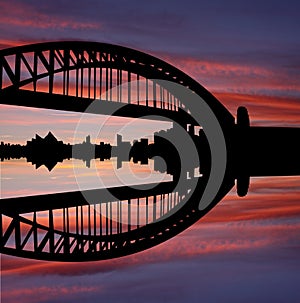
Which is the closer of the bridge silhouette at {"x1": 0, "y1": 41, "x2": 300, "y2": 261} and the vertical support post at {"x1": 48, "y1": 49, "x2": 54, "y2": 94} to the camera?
the bridge silhouette at {"x1": 0, "y1": 41, "x2": 300, "y2": 261}

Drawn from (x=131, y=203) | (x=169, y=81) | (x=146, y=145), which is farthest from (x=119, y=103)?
(x=131, y=203)

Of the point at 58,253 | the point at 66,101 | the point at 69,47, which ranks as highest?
the point at 69,47

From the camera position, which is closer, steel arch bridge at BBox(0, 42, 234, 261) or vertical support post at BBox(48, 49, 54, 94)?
steel arch bridge at BBox(0, 42, 234, 261)

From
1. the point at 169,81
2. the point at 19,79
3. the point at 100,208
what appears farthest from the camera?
the point at 169,81

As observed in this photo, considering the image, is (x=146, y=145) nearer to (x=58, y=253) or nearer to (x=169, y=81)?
(x=169, y=81)

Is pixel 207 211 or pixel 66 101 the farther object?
pixel 66 101

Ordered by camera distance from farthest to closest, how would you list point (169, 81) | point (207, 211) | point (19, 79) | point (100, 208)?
point (169, 81) → point (19, 79) → point (100, 208) → point (207, 211)

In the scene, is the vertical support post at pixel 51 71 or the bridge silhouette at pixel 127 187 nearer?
the bridge silhouette at pixel 127 187

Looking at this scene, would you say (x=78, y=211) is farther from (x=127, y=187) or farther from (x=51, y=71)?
(x=51, y=71)

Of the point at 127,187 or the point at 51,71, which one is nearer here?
the point at 127,187

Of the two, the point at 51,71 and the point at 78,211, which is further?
the point at 51,71


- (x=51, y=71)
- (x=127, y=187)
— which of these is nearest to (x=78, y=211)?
(x=127, y=187)
